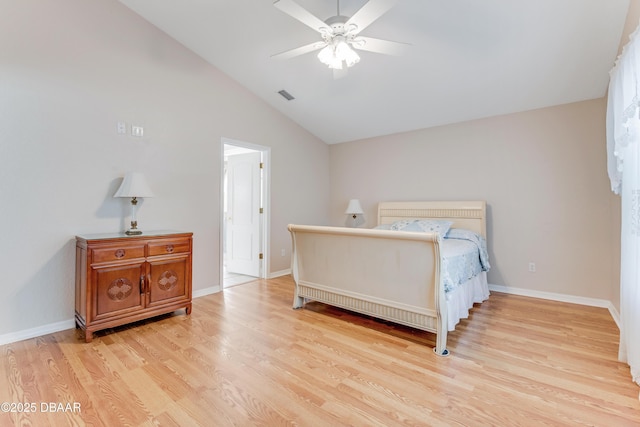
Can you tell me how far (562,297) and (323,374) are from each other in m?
3.26

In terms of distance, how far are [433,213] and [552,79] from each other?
205 cm

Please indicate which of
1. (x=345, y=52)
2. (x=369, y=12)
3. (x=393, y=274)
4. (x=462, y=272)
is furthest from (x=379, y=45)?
(x=462, y=272)

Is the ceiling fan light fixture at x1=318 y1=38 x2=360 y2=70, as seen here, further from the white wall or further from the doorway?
the doorway

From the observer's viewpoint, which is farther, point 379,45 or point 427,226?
point 427,226

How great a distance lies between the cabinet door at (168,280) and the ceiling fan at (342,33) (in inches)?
89.6

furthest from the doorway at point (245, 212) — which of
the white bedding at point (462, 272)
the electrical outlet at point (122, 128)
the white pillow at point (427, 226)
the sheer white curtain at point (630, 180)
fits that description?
the sheer white curtain at point (630, 180)

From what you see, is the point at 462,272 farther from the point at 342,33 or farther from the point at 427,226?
the point at 342,33

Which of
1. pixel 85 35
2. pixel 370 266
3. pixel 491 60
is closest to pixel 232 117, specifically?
pixel 85 35

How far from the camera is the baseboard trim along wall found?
2598 mm

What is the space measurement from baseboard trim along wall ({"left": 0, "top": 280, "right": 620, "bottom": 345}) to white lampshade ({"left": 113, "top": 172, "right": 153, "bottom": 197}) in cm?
130

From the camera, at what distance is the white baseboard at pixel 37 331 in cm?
254

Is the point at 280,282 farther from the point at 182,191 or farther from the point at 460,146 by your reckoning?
the point at 460,146

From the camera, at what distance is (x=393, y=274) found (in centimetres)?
262

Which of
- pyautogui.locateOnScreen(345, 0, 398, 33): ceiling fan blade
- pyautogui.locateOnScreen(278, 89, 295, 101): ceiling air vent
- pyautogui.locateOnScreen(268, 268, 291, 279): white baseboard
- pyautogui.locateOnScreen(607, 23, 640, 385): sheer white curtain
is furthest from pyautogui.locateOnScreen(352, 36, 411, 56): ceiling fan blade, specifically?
pyautogui.locateOnScreen(268, 268, 291, 279): white baseboard
